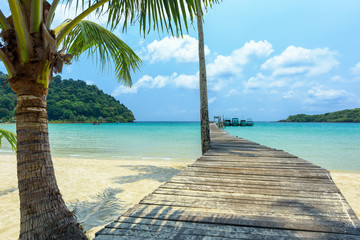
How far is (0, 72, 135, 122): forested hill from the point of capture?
2029 inches

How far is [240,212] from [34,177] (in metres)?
1.88

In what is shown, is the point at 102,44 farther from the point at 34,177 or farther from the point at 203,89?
the point at 203,89

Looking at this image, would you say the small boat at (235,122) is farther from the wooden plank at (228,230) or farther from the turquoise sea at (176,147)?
the wooden plank at (228,230)

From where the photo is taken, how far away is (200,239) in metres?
1.52

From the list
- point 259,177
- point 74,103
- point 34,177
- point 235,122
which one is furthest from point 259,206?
point 235,122

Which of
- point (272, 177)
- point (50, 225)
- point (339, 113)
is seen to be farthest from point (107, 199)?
point (339, 113)

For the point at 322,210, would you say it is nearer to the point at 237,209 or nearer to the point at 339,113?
the point at 237,209

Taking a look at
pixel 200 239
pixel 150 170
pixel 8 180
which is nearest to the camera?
pixel 200 239

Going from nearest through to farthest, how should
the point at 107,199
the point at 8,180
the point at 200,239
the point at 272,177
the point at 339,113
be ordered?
1. the point at 200,239
2. the point at 272,177
3. the point at 107,199
4. the point at 8,180
5. the point at 339,113

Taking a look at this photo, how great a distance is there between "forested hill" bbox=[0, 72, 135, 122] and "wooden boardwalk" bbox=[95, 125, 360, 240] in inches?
2241

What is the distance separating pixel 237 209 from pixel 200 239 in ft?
2.08

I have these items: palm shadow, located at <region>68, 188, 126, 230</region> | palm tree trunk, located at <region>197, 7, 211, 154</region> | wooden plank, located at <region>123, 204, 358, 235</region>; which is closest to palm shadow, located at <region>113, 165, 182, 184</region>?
palm shadow, located at <region>68, 188, 126, 230</region>

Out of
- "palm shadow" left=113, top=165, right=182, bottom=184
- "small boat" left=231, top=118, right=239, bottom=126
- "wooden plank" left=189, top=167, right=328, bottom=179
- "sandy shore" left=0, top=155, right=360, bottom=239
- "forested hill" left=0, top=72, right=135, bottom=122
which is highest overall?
"forested hill" left=0, top=72, right=135, bottom=122

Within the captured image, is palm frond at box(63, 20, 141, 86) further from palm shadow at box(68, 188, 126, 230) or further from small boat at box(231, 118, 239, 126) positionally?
small boat at box(231, 118, 239, 126)
